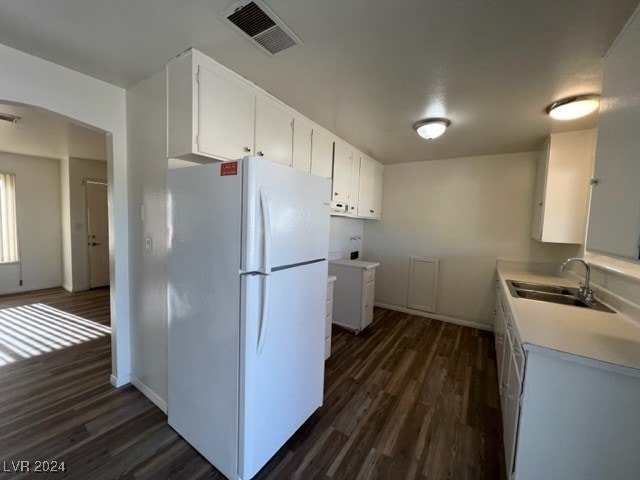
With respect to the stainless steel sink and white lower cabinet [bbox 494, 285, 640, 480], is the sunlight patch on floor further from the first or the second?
the stainless steel sink

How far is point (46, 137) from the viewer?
11.2ft

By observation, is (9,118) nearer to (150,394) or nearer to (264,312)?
(150,394)

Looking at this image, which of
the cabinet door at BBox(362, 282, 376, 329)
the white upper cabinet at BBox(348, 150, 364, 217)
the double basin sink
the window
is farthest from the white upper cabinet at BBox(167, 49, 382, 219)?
the window

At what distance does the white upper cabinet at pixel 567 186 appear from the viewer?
247 centimetres

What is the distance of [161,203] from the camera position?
186 cm

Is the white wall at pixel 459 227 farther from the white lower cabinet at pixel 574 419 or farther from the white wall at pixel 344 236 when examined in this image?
the white lower cabinet at pixel 574 419

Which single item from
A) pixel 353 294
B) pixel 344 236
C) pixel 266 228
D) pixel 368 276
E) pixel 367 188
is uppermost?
pixel 367 188

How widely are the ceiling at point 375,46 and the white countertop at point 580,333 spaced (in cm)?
149

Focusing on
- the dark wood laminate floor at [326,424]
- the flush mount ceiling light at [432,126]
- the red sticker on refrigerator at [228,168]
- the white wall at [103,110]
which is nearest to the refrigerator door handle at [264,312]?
the red sticker on refrigerator at [228,168]

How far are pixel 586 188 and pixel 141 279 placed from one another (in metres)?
4.06

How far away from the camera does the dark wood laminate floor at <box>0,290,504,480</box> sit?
1.54 metres

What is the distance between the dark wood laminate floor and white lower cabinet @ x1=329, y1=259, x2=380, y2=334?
0.56 metres

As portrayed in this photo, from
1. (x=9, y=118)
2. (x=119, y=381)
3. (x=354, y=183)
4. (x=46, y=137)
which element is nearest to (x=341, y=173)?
(x=354, y=183)

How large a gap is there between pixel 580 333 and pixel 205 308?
199cm
